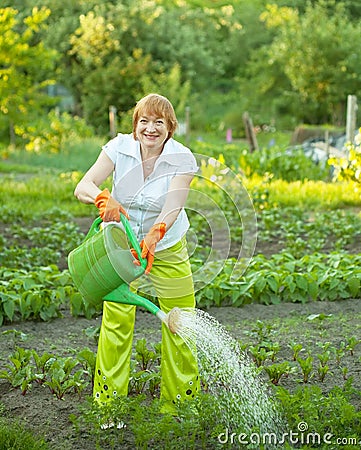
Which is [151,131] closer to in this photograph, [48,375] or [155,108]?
[155,108]

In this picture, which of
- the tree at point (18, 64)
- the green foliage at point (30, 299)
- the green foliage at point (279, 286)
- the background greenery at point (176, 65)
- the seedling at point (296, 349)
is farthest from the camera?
the background greenery at point (176, 65)

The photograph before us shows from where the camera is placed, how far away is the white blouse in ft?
10.9

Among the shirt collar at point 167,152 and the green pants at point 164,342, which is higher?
the shirt collar at point 167,152

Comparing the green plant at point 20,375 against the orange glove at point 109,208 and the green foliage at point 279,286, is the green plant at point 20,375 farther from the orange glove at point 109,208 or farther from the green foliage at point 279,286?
the green foliage at point 279,286

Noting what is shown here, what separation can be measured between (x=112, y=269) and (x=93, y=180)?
40cm

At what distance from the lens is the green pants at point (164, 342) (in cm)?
335

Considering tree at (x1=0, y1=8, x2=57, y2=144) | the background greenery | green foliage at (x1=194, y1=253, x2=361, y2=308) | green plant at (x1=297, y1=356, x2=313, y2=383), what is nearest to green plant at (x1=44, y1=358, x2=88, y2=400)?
green plant at (x1=297, y1=356, x2=313, y2=383)

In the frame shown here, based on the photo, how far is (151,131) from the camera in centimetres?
329

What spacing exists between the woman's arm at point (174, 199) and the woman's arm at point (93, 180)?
28 cm

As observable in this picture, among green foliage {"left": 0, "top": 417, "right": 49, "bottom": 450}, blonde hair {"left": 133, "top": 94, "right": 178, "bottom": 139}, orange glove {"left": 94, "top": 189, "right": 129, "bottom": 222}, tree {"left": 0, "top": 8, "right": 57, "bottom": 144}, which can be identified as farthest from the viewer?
tree {"left": 0, "top": 8, "right": 57, "bottom": 144}

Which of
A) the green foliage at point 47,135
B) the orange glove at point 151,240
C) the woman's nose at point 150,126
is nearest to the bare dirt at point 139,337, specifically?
the orange glove at point 151,240

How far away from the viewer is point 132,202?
11.0 feet

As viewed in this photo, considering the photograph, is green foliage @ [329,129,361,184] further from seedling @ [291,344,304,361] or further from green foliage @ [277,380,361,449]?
green foliage @ [277,380,361,449]

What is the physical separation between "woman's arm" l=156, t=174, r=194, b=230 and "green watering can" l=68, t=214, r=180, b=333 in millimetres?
146
